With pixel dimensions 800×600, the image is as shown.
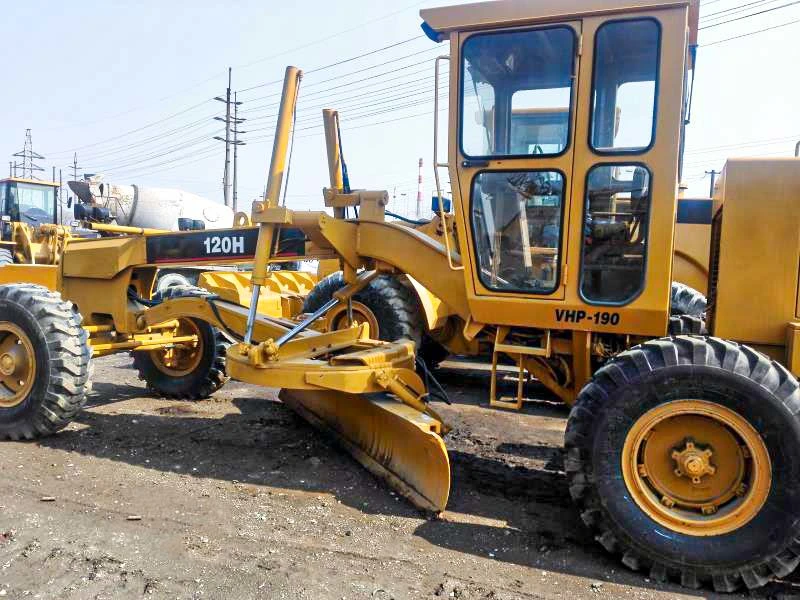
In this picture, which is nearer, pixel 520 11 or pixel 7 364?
pixel 520 11

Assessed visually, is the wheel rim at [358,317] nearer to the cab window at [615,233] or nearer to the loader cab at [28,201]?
the cab window at [615,233]

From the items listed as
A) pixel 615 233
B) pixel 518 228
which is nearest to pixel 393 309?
pixel 518 228

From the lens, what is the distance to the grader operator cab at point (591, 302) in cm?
297

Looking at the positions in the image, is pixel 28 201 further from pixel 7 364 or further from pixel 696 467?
pixel 696 467

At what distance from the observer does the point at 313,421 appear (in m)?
5.06

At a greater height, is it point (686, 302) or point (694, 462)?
point (686, 302)

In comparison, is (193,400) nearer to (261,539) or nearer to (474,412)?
(474,412)

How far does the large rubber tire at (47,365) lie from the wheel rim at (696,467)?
12.9 feet

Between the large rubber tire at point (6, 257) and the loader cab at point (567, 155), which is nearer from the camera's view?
the loader cab at point (567, 155)

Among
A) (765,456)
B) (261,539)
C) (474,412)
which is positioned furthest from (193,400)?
(765,456)

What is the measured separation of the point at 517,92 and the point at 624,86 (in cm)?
62

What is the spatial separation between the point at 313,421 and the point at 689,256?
4501 millimetres

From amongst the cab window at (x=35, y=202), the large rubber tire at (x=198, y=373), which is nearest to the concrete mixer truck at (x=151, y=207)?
the cab window at (x=35, y=202)

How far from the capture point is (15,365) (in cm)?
481
